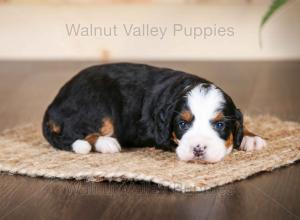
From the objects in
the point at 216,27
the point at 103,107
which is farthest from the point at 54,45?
the point at 103,107

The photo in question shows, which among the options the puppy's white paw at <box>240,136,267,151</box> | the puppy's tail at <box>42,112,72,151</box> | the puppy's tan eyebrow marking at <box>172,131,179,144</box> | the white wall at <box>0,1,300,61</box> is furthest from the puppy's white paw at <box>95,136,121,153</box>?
the white wall at <box>0,1,300,61</box>

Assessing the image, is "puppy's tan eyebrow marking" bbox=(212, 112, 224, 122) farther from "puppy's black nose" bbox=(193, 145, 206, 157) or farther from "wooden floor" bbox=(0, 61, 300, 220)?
"wooden floor" bbox=(0, 61, 300, 220)

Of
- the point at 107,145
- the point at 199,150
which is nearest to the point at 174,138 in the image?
the point at 199,150

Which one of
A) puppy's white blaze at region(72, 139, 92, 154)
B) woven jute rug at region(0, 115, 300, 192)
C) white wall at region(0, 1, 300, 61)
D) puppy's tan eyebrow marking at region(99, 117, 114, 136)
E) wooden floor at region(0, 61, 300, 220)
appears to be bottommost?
wooden floor at region(0, 61, 300, 220)

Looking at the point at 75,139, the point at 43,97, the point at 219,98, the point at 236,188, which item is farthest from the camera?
the point at 43,97

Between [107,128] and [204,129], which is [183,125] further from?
[107,128]

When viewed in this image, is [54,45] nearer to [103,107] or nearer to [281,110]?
[281,110]

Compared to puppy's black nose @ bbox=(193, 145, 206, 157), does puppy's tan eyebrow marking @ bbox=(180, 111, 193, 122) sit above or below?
above

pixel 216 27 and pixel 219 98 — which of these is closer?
pixel 219 98
